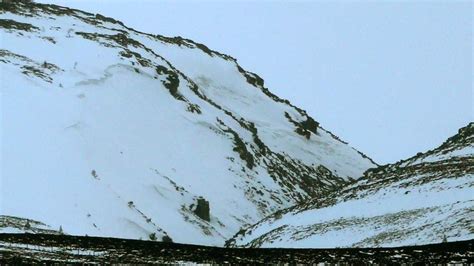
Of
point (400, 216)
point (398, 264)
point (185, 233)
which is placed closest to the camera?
point (398, 264)

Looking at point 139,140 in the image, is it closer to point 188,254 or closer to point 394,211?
point 394,211

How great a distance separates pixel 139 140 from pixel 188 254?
4229 centimetres

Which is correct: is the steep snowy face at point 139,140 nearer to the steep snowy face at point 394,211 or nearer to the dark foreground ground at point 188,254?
the steep snowy face at point 394,211

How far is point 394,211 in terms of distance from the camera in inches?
1190

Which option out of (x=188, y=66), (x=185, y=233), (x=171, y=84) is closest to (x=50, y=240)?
(x=185, y=233)

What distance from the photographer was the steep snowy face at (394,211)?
25.8 metres

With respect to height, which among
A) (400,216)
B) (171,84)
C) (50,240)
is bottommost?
(50,240)

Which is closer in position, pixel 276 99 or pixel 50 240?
pixel 50 240

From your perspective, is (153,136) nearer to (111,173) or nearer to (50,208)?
(111,173)

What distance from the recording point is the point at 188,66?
7406 cm

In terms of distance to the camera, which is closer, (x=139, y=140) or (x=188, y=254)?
(x=188, y=254)

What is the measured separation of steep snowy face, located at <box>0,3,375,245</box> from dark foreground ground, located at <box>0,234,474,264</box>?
23.7 m

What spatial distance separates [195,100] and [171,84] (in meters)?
2.78

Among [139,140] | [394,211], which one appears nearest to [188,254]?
[394,211]
